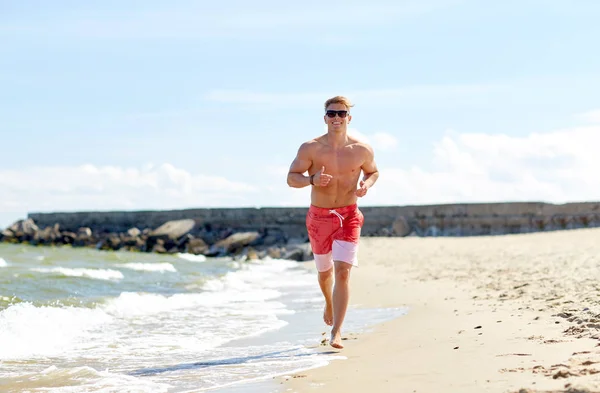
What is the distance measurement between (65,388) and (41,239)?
99.9ft

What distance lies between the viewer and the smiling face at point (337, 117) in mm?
5660

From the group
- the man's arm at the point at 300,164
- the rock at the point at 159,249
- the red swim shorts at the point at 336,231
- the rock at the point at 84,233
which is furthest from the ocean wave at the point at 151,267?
the rock at the point at 84,233

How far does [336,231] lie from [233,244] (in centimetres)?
1902

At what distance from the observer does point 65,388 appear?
471 centimetres

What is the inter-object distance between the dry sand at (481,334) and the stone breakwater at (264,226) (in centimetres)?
960

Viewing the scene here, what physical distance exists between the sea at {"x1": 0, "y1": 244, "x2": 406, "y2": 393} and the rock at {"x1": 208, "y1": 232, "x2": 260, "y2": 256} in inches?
437

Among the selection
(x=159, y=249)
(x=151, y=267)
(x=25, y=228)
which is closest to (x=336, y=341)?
(x=151, y=267)

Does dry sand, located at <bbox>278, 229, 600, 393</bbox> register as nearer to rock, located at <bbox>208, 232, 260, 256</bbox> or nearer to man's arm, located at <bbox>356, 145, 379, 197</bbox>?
man's arm, located at <bbox>356, 145, 379, 197</bbox>

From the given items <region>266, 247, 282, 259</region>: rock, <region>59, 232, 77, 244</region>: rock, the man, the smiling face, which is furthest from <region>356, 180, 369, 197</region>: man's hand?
<region>59, 232, 77, 244</region>: rock

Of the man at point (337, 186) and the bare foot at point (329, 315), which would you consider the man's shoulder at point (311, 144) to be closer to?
the man at point (337, 186)

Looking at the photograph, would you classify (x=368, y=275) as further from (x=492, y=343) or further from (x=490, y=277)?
(x=492, y=343)

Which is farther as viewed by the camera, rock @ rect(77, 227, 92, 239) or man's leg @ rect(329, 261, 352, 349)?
rock @ rect(77, 227, 92, 239)

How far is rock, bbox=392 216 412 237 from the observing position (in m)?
23.3

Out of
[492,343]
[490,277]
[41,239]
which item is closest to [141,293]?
[490,277]
